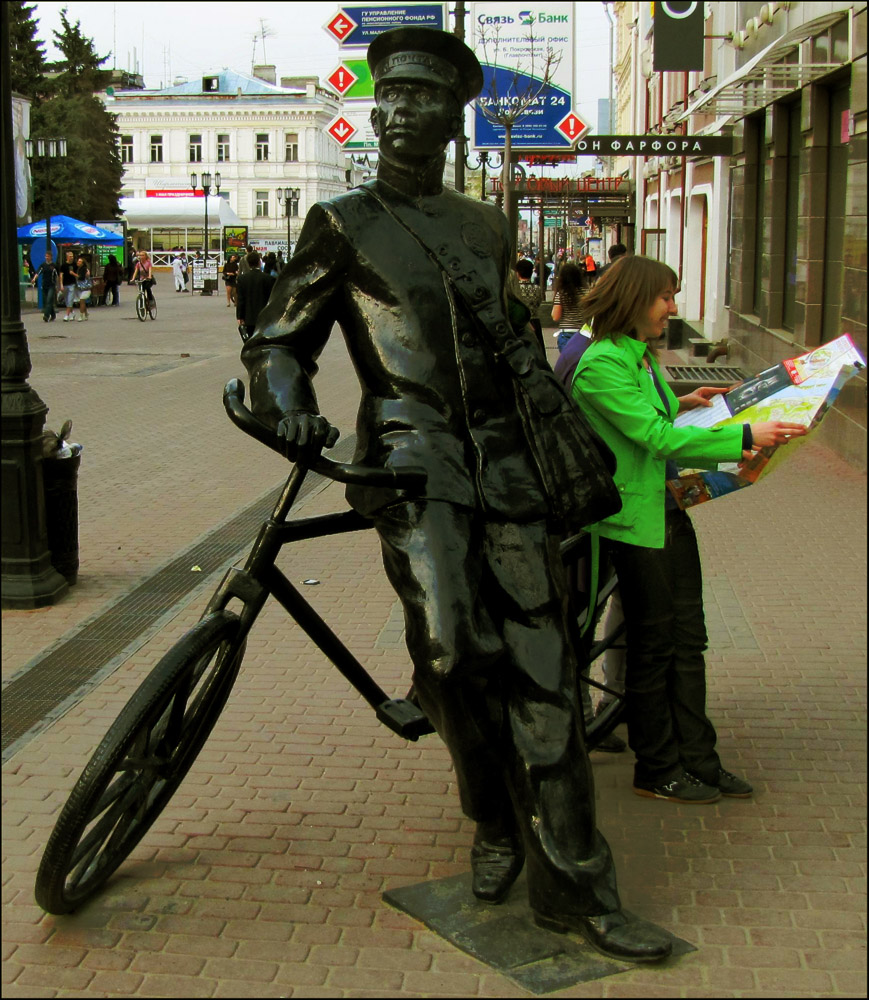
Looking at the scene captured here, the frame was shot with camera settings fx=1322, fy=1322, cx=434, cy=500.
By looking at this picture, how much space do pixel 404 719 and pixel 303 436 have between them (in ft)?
3.17

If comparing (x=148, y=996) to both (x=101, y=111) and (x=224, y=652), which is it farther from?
(x=101, y=111)

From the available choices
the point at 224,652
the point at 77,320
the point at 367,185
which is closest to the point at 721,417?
the point at 367,185

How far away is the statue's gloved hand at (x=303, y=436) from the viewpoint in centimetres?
309

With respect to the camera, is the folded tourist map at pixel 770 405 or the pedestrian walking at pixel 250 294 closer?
the folded tourist map at pixel 770 405

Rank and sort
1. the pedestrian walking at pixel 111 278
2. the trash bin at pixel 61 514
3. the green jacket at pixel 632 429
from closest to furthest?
the green jacket at pixel 632 429, the trash bin at pixel 61 514, the pedestrian walking at pixel 111 278

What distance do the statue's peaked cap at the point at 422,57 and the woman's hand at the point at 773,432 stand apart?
1226mm

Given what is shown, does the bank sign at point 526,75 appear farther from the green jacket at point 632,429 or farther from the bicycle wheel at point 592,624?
the green jacket at point 632,429

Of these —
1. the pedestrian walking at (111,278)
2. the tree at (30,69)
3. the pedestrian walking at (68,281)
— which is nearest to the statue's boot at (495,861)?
the pedestrian walking at (68,281)

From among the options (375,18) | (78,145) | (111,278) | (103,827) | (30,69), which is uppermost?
(30,69)

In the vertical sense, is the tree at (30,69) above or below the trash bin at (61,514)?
above

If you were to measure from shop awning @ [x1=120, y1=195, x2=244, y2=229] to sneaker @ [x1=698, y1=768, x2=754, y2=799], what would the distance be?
60.4 m

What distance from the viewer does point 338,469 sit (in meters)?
3.16

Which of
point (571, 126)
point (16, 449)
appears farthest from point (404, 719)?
point (571, 126)

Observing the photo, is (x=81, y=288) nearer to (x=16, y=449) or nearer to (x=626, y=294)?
(x=16, y=449)
